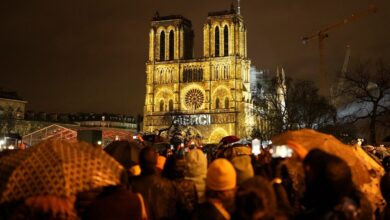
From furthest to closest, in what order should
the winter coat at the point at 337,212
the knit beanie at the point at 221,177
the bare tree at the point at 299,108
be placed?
the bare tree at the point at 299,108 → the knit beanie at the point at 221,177 → the winter coat at the point at 337,212

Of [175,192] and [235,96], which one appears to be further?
[235,96]

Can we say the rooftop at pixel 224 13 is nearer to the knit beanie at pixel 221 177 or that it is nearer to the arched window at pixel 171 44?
the arched window at pixel 171 44

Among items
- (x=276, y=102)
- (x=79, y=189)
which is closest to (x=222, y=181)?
(x=79, y=189)

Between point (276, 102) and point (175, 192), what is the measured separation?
4663 centimetres

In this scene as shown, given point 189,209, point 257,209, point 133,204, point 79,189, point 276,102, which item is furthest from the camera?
point 276,102

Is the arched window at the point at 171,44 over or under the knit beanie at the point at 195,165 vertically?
over

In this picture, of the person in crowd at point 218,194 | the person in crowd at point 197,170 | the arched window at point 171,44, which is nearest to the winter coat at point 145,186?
the person in crowd at point 197,170

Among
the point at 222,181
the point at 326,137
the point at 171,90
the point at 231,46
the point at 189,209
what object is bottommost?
the point at 189,209

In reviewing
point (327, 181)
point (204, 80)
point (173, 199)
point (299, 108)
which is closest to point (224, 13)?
point (204, 80)

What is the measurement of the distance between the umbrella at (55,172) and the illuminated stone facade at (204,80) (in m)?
72.2

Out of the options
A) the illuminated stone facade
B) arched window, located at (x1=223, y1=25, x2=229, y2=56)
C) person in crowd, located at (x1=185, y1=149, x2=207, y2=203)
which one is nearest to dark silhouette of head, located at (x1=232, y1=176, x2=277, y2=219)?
person in crowd, located at (x1=185, y1=149, x2=207, y2=203)

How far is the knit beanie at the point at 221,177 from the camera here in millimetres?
4730

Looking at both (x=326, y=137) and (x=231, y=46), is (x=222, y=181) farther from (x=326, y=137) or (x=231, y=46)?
(x=231, y=46)

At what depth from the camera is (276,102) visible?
51531 mm
